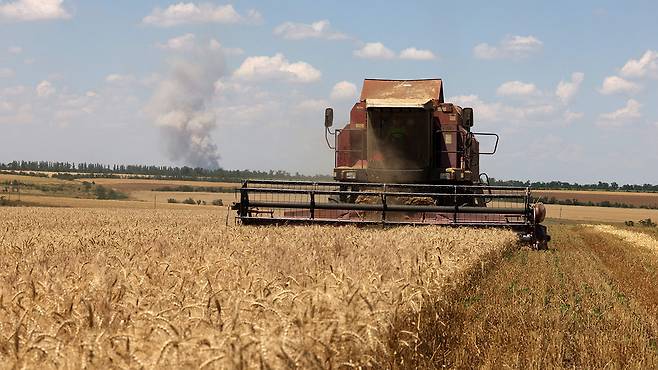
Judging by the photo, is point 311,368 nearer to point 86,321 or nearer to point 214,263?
point 86,321

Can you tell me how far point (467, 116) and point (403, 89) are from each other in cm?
154

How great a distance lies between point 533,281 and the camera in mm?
11617

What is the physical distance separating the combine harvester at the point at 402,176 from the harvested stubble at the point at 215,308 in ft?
26.1

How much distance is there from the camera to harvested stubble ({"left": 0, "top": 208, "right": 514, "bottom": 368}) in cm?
301

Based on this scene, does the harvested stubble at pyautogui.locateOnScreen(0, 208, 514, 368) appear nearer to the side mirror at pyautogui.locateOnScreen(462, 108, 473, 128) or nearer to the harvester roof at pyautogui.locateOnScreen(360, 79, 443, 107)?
the harvester roof at pyautogui.locateOnScreen(360, 79, 443, 107)

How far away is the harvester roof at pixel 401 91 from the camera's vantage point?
1662 centimetres

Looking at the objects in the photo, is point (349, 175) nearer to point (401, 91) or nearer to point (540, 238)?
point (401, 91)

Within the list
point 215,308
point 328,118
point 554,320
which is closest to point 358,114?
point 328,118

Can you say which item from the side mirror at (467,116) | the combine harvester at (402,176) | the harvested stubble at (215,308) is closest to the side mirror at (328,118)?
the combine harvester at (402,176)

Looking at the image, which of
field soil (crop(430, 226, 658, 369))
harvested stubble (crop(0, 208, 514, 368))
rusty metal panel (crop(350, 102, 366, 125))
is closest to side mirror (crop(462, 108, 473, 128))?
rusty metal panel (crop(350, 102, 366, 125))

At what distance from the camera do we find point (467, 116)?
1688cm

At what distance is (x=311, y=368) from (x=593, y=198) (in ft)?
306

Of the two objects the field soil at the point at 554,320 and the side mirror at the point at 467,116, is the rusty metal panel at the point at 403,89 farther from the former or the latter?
the field soil at the point at 554,320

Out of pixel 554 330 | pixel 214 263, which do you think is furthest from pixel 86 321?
pixel 554 330
